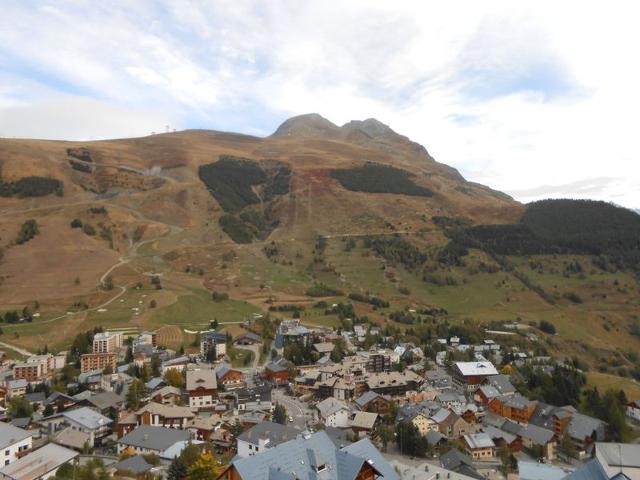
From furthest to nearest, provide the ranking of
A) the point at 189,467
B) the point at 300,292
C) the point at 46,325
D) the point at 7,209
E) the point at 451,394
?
1. the point at 7,209
2. the point at 300,292
3. the point at 46,325
4. the point at 451,394
5. the point at 189,467

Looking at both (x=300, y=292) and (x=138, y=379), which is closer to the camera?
(x=138, y=379)

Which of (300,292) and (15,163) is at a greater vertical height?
(15,163)

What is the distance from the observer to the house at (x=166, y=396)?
188ft

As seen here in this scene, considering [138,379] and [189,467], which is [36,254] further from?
[189,467]

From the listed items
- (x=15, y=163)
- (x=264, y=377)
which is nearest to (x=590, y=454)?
(x=264, y=377)

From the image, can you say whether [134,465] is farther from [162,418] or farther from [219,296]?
[219,296]

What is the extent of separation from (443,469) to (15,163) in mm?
180853

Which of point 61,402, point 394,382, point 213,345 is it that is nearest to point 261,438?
point 61,402

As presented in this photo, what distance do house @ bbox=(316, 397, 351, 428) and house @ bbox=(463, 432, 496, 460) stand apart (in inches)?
472

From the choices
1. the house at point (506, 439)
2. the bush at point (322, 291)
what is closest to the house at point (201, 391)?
the house at point (506, 439)

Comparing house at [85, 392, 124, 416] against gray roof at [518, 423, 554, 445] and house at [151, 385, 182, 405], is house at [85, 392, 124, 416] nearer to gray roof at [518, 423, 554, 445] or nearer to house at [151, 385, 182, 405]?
house at [151, 385, 182, 405]

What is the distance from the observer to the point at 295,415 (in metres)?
56.2

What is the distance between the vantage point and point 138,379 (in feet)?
208

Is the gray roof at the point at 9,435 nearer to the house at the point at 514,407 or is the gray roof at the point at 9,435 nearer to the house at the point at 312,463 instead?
the house at the point at 312,463
